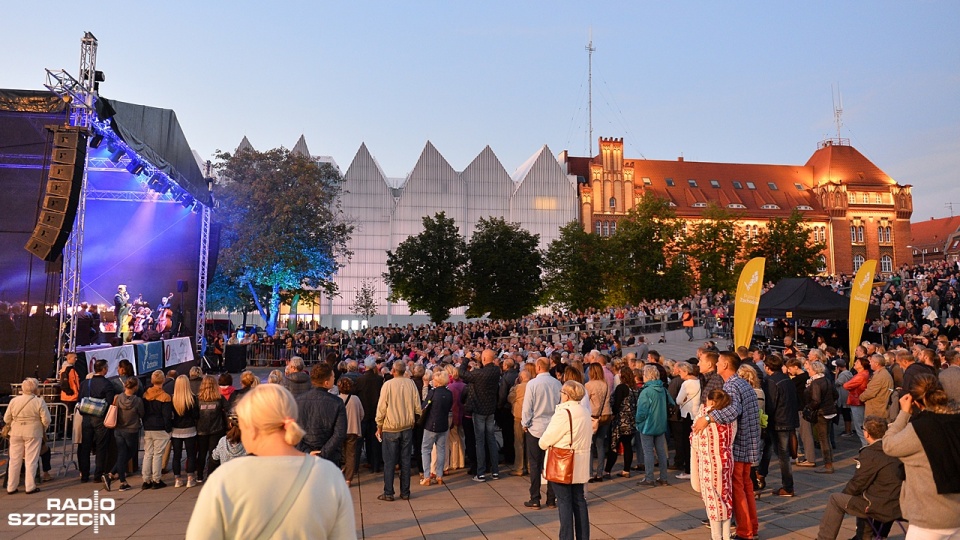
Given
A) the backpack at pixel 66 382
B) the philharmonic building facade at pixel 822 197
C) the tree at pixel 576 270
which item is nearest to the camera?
the backpack at pixel 66 382

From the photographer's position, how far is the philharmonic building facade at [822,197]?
224 feet

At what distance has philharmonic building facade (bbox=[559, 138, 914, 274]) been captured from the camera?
224 feet

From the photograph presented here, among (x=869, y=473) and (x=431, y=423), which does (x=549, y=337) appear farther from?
(x=869, y=473)

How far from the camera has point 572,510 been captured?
555 cm

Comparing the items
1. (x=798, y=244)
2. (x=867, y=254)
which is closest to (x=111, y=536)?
(x=798, y=244)

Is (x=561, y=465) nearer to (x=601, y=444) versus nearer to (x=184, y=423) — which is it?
(x=601, y=444)

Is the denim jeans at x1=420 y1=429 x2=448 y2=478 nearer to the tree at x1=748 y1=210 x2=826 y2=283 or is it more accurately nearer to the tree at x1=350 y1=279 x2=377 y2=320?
the tree at x1=748 y1=210 x2=826 y2=283

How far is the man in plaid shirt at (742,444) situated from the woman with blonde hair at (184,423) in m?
6.25

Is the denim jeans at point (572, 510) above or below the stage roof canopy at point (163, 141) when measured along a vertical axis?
below

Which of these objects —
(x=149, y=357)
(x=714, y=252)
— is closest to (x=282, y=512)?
(x=149, y=357)

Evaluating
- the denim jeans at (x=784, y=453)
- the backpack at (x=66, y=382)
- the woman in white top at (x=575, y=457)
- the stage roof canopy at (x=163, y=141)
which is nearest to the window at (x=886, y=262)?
the stage roof canopy at (x=163, y=141)

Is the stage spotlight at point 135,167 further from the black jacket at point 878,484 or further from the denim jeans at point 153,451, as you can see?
the black jacket at point 878,484

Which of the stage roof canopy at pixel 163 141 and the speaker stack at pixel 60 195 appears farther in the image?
the stage roof canopy at pixel 163 141

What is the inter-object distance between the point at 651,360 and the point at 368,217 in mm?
52888
